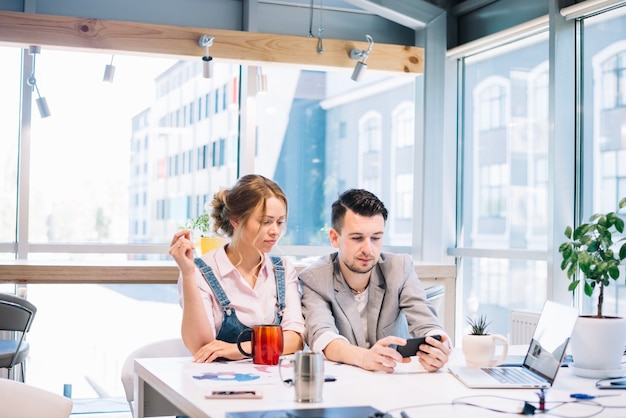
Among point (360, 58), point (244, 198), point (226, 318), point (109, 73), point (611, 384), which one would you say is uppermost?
point (360, 58)

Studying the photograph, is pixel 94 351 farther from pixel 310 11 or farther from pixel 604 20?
pixel 604 20

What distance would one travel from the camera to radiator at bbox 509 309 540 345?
14.5 feet

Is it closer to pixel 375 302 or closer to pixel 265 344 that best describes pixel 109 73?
pixel 375 302

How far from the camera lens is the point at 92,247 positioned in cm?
514

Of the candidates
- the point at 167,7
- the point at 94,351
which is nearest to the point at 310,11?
the point at 167,7

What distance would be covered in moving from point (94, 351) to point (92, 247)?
0.69m

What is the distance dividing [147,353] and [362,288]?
0.75 meters

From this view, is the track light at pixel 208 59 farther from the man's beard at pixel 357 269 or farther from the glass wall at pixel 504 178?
the man's beard at pixel 357 269

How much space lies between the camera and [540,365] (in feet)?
7.09

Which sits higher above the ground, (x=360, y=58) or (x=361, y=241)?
(x=360, y=58)

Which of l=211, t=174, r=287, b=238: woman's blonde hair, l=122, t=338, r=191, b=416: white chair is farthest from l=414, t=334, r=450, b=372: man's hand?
l=122, t=338, r=191, b=416: white chair

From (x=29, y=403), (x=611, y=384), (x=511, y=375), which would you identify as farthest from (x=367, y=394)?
(x=29, y=403)

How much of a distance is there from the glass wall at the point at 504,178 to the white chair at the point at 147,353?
273cm

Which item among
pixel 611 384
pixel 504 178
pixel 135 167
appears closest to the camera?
pixel 611 384
